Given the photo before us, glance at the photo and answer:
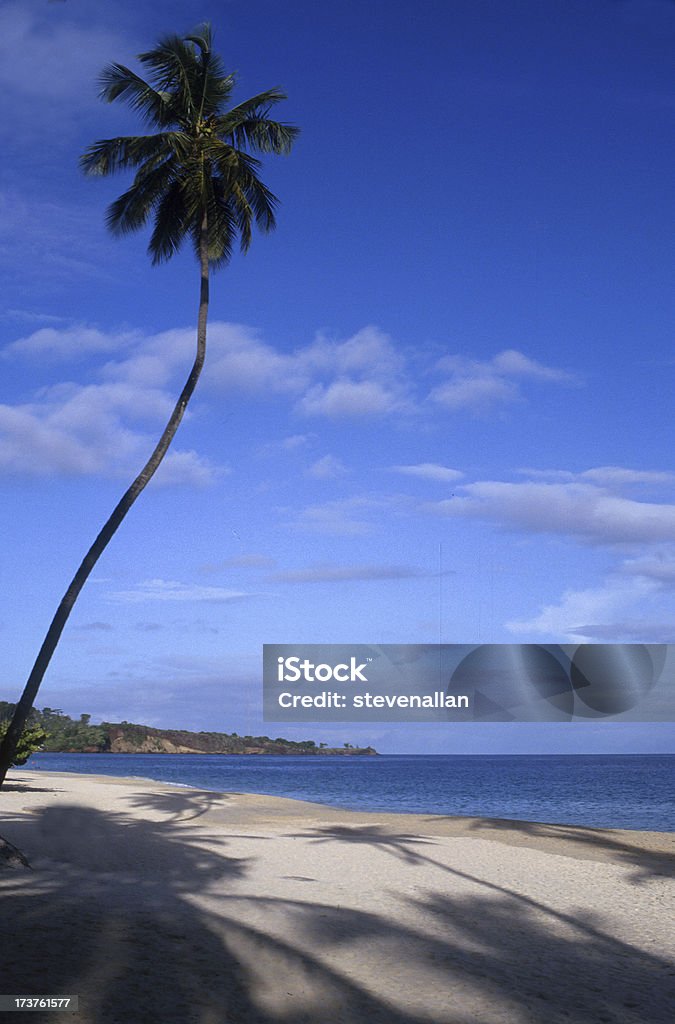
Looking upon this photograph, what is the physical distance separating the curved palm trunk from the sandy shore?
209 centimetres

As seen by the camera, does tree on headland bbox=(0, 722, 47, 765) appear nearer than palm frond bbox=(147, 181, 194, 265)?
No

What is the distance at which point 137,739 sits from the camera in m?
190

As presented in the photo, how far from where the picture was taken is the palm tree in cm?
1878

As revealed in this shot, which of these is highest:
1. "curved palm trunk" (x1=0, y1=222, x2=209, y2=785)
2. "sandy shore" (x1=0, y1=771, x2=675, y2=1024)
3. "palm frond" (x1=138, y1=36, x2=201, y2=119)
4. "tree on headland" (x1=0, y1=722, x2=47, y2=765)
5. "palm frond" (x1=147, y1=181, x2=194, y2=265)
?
"palm frond" (x1=138, y1=36, x2=201, y2=119)

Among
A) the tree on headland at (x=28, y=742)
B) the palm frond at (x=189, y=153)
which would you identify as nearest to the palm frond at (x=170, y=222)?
the palm frond at (x=189, y=153)

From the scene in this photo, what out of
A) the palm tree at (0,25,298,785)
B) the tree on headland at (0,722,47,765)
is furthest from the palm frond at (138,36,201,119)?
the tree on headland at (0,722,47,765)

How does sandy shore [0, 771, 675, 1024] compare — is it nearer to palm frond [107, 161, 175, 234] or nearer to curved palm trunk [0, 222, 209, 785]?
curved palm trunk [0, 222, 209, 785]

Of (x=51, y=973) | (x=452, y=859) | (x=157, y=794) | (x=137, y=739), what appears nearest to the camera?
(x=51, y=973)

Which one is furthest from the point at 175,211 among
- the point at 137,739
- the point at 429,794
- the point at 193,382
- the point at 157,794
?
the point at 137,739

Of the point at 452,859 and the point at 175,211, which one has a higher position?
the point at 175,211

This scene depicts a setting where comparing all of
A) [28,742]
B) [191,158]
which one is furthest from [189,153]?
[28,742]

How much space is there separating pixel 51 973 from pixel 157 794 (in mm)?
26287

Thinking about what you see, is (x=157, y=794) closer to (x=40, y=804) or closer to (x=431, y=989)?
(x=40, y=804)

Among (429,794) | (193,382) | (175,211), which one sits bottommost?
(429,794)
